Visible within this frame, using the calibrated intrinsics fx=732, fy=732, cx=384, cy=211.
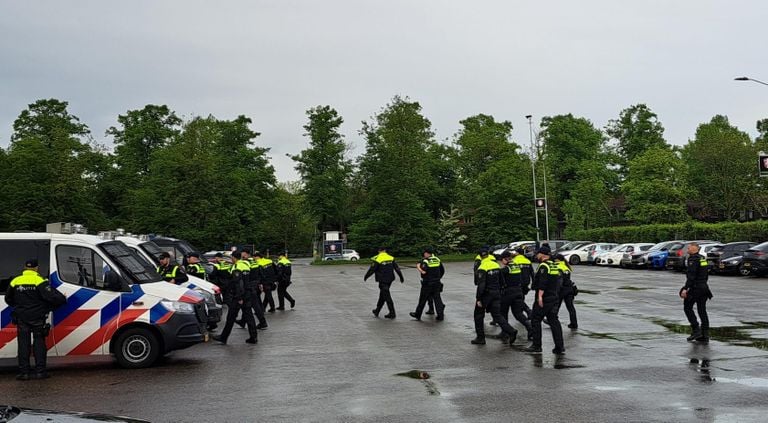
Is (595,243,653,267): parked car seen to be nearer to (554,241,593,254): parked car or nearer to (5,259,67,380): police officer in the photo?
(554,241,593,254): parked car

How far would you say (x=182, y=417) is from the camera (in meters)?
7.92

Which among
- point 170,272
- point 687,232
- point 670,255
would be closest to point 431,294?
point 170,272

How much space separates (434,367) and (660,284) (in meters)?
20.0

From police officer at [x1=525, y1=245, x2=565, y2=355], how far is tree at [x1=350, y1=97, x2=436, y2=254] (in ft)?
184

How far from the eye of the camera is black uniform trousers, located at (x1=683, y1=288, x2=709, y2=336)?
13008mm

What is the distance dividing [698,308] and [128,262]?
32.8ft

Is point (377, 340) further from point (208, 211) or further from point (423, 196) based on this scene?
point (423, 196)

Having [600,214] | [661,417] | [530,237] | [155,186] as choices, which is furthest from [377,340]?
[600,214]

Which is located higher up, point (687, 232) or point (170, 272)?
point (687, 232)

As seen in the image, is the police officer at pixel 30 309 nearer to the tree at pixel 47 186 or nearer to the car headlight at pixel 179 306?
the car headlight at pixel 179 306

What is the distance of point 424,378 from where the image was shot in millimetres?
9852

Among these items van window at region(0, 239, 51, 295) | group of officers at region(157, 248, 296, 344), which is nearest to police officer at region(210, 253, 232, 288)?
group of officers at region(157, 248, 296, 344)

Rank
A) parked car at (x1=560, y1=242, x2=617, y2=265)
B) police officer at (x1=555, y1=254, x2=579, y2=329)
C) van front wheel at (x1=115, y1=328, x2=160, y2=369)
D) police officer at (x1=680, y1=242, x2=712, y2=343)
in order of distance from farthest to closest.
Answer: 1. parked car at (x1=560, y1=242, x2=617, y2=265)
2. police officer at (x1=680, y1=242, x2=712, y2=343)
3. police officer at (x1=555, y1=254, x2=579, y2=329)
4. van front wheel at (x1=115, y1=328, x2=160, y2=369)

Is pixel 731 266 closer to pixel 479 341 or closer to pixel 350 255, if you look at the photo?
pixel 479 341
